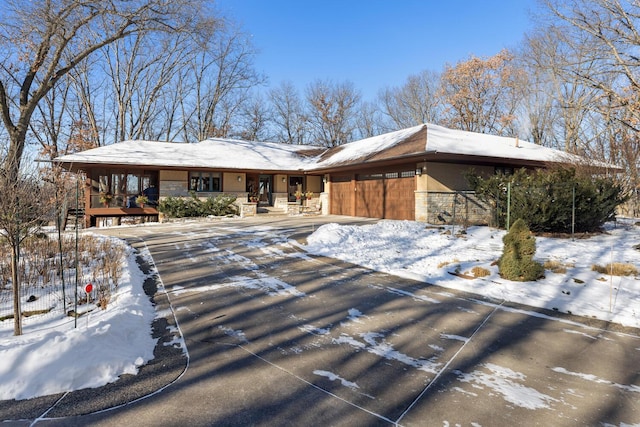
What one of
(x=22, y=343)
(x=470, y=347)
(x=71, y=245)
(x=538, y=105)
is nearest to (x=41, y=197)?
(x=22, y=343)

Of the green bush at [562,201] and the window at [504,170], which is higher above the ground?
the window at [504,170]

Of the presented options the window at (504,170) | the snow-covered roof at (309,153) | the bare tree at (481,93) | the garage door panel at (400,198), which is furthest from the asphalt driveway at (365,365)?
the bare tree at (481,93)

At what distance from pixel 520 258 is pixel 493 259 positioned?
1596mm

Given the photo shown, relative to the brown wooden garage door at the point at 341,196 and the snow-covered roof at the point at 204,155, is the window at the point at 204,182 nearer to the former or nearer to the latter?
the snow-covered roof at the point at 204,155

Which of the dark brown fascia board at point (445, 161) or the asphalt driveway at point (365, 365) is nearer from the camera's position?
the asphalt driveway at point (365, 365)

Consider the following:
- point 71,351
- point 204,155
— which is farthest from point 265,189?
point 71,351

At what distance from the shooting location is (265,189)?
933 inches

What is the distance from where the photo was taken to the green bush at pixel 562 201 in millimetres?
10875

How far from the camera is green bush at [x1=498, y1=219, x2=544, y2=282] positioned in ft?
21.0

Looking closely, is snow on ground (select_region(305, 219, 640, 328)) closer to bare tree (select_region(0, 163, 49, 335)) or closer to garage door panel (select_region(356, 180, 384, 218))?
garage door panel (select_region(356, 180, 384, 218))

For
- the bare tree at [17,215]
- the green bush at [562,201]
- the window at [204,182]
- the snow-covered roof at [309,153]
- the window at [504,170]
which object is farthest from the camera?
the window at [204,182]

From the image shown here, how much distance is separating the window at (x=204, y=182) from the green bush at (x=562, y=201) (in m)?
15.7

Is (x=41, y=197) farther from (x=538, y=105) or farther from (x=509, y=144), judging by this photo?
(x=538, y=105)

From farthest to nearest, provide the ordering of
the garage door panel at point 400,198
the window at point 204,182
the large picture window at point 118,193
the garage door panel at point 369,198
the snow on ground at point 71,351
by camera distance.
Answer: the window at point 204,182, the large picture window at point 118,193, the garage door panel at point 369,198, the garage door panel at point 400,198, the snow on ground at point 71,351
